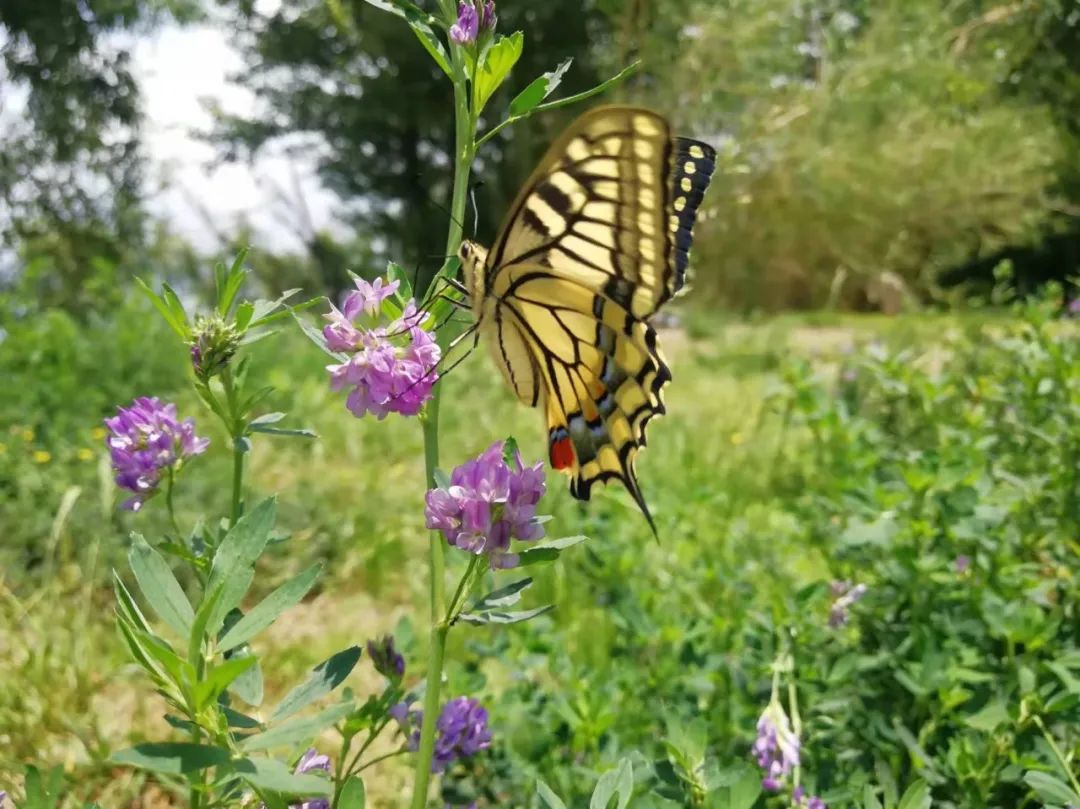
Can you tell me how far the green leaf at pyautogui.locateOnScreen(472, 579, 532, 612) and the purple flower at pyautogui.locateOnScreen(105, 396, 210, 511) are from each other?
1.26 feet

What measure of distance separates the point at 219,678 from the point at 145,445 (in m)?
0.48

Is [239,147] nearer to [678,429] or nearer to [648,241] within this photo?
[678,429]

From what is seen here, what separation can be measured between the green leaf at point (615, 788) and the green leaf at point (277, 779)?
0.27m

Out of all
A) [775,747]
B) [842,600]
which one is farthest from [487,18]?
[842,600]

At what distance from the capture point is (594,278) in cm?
132

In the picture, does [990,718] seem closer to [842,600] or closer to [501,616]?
[842,600]

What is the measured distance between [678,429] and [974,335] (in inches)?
62.3

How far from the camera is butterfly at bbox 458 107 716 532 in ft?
3.80

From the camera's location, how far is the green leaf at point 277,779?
53cm

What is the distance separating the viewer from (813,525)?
2.35 m

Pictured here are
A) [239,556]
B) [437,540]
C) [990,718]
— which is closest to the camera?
[239,556]

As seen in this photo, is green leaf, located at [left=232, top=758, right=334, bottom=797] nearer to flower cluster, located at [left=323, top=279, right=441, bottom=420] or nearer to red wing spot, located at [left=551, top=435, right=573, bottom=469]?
flower cluster, located at [left=323, top=279, right=441, bottom=420]

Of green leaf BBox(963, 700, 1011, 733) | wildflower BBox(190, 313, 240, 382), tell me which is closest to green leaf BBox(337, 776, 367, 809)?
wildflower BBox(190, 313, 240, 382)

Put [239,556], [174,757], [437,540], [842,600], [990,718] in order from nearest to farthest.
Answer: [174,757], [239,556], [437,540], [990,718], [842,600]
